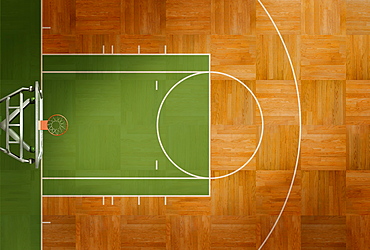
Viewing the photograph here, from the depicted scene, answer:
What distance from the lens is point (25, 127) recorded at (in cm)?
205

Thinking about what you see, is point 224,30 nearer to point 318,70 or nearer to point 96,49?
point 318,70

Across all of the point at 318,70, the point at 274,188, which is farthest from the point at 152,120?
the point at 318,70

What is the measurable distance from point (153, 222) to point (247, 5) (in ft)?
6.41

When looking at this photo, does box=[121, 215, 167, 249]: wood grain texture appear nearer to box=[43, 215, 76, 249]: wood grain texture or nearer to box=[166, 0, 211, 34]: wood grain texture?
box=[43, 215, 76, 249]: wood grain texture

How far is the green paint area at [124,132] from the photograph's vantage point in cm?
260

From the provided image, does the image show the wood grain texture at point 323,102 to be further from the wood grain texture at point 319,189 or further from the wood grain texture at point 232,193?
the wood grain texture at point 232,193

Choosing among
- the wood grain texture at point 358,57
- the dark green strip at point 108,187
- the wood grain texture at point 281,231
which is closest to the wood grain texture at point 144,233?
the dark green strip at point 108,187

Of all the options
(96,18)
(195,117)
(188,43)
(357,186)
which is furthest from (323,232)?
(96,18)

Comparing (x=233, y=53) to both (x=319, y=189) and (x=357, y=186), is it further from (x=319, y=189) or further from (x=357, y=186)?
(x=357, y=186)

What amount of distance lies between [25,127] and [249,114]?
5.45ft

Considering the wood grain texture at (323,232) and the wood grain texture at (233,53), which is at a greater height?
the wood grain texture at (233,53)

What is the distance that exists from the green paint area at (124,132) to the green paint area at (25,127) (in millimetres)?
264

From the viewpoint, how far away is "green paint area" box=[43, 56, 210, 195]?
102 inches

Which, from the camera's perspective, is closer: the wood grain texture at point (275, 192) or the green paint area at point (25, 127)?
the green paint area at point (25, 127)
